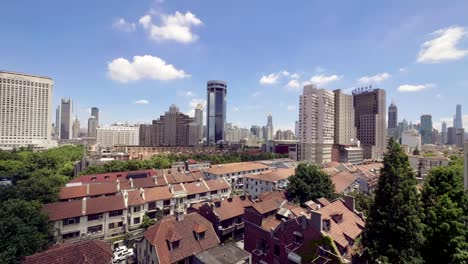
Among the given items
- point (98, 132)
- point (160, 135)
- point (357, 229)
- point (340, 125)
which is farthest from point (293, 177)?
point (98, 132)

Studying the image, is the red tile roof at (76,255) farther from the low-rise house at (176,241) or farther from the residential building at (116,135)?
the residential building at (116,135)

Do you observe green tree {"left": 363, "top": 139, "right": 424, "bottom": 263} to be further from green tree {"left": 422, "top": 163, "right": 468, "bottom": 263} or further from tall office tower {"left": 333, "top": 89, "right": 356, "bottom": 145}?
tall office tower {"left": 333, "top": 89, "right": 356, "bottom": 145}

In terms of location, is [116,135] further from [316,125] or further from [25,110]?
[316,125]

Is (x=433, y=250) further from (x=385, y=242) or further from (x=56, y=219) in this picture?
(x=56, y=219)

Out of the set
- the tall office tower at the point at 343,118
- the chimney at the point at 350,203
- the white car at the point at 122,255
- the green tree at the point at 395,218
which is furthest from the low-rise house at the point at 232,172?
the tall office tower at the point at 343,118

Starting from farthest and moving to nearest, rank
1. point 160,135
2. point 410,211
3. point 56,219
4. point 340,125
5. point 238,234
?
point 160,135 < point 340,125 < point 238,234 < point 56,219 < point 410,211
